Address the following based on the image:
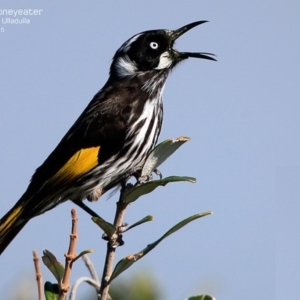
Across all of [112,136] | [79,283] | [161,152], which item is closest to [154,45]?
[112,136]

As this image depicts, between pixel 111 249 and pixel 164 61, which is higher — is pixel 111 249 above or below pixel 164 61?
below

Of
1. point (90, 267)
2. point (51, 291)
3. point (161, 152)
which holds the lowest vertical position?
point (51, 291)

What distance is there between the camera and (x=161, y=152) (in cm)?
283

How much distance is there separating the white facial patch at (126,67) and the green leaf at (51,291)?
9.42ft

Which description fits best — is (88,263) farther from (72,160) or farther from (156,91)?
(156,91)

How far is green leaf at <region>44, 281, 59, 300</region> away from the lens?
7.70ft

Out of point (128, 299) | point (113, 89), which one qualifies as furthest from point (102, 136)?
point (128, 299)

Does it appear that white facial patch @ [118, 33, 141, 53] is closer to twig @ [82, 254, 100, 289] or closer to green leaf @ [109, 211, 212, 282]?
green leaf @ [109, 211, 212, 282]

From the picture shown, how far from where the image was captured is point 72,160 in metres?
4.27

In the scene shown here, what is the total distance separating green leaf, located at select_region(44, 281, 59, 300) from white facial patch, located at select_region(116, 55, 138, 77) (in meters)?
2.87

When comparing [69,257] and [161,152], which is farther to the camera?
[161,152]

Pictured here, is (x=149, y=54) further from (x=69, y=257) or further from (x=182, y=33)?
(x=69, y=257)

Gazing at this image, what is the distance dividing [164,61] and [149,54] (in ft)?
0.44

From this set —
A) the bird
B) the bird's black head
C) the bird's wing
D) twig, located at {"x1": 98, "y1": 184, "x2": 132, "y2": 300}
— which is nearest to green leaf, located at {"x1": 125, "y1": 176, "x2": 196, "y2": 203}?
twig, located at {"x1": 98, "y1": 184, "x2": 132, "y2": 300}
